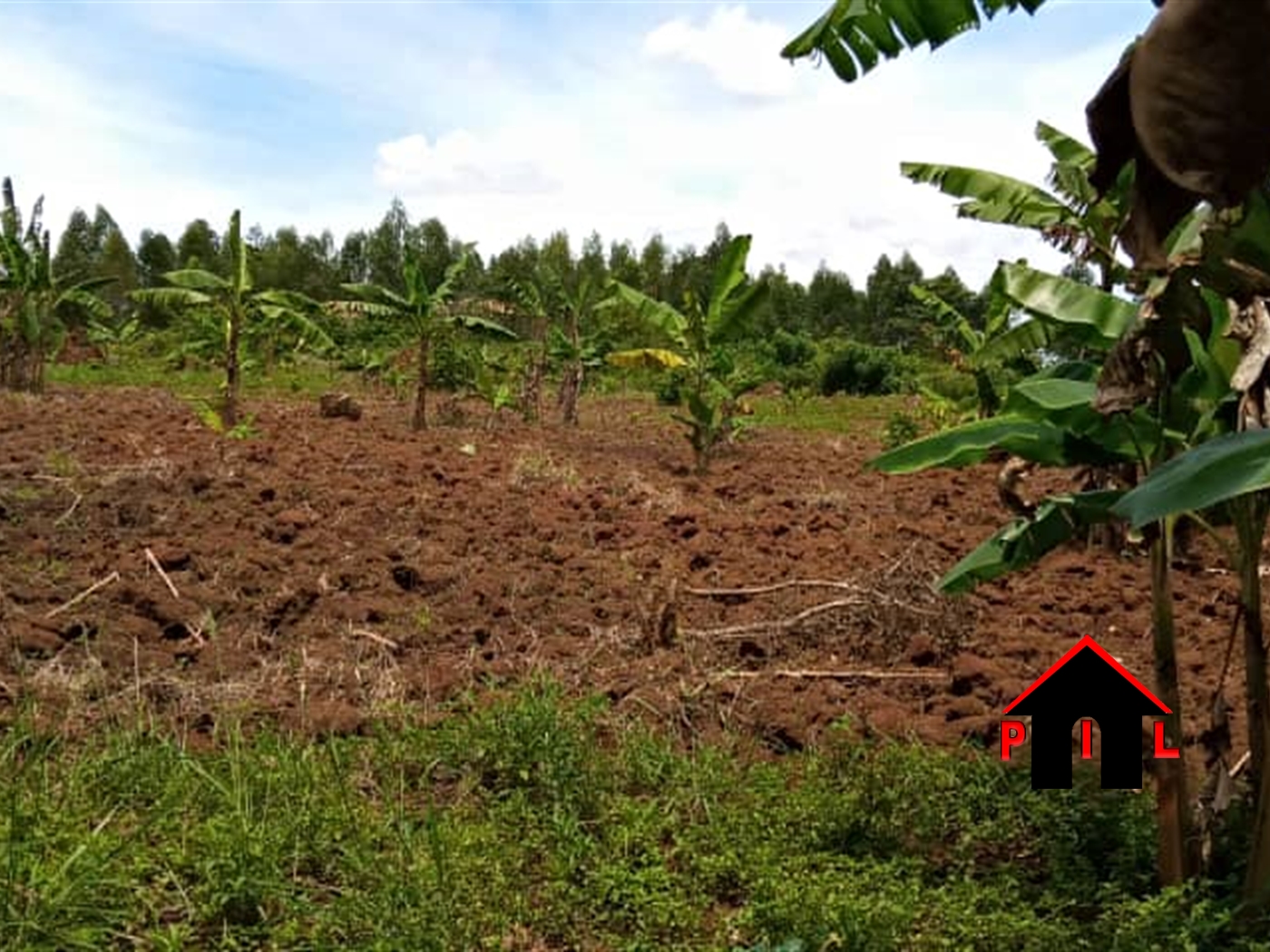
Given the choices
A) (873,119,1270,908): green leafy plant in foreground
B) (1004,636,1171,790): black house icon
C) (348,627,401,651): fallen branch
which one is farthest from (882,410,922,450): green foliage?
(1004,636,1171,790): black house icon

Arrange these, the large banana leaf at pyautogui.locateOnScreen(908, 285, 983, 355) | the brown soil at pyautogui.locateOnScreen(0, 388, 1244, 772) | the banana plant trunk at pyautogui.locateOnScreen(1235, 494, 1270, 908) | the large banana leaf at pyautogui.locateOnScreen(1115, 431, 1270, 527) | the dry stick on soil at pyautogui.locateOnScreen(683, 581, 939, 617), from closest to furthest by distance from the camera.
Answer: the large banana leaf at pyautogui.locateOnScreen(1115, 431, 1270, 527), the banana plant trunk at pyautogui.locateOnScreen(1235, 494, 1270, 908), the brown soil at pyautogui.locateOnScreen(0, 388, 1244, 772), the dry stick on soil at pyautogui.locateOnScreen(683, 581, 939, 617), the large banana leaf at pyautogui.locateOnScreen(908, 285, 983, 355)

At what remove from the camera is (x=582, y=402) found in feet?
68.2

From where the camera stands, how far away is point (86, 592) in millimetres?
5984

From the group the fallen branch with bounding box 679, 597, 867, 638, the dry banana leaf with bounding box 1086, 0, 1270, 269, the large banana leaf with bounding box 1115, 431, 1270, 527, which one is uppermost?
the dry banana leaf with bounding box 1086, 0, 1270, 269

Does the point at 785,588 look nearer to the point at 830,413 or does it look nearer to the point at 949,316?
the point at 949,316

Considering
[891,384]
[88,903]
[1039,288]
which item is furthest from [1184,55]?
[891,384]

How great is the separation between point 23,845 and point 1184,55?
3456 millimetres

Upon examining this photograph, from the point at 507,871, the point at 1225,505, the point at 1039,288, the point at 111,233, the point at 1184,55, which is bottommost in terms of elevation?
the point at 507,871

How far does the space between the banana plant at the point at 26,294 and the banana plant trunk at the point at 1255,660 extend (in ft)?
47.9

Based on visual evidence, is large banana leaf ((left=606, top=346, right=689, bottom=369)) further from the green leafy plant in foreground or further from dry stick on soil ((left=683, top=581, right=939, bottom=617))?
the green leafy plant in foreground

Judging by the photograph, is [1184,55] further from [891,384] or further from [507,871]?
[891,384]

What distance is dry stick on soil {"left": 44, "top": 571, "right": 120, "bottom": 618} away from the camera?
5.75m

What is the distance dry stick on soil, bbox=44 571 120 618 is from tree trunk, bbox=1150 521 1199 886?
4.90m

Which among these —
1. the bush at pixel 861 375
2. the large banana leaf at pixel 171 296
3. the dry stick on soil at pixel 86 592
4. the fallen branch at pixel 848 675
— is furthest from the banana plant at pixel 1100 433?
the bush at pixel 861 375
